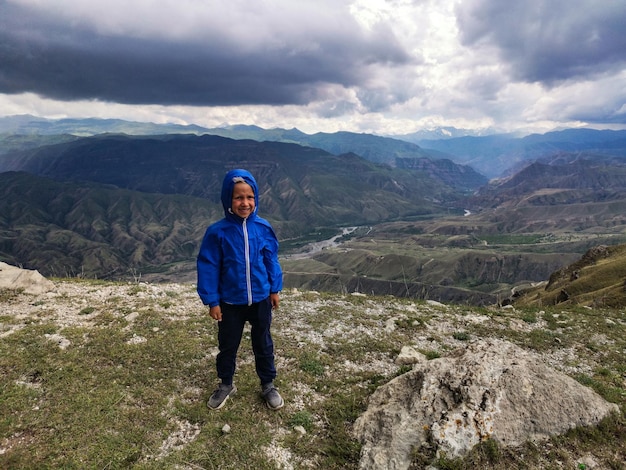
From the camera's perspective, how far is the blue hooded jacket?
6977mm

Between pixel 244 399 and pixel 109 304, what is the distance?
372 inches

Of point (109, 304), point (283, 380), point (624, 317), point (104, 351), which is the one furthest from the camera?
point (624, 317)

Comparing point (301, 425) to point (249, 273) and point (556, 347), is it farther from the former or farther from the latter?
point (556, 347)

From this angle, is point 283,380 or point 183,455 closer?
point 183,455

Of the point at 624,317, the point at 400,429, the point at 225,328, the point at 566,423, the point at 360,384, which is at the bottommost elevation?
the point at 624,317

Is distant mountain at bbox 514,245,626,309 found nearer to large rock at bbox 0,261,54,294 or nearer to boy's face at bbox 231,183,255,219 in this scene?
boy's face at bbox 231,183,255,219

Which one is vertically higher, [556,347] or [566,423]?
[566,423]

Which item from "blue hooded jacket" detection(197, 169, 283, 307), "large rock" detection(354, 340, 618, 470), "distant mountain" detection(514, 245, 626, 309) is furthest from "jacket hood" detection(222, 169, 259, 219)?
"distant mountain" detection(514, 245, 626, 309)

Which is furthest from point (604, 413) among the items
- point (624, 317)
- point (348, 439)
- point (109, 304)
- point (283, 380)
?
point (109, 304)

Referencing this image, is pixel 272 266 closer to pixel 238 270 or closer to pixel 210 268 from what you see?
pixel 238 270

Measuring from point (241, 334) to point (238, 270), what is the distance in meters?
1.55

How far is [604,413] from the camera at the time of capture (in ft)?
21.2

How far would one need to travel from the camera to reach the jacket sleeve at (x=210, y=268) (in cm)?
691

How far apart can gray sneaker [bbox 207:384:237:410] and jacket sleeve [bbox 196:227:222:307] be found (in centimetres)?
229
